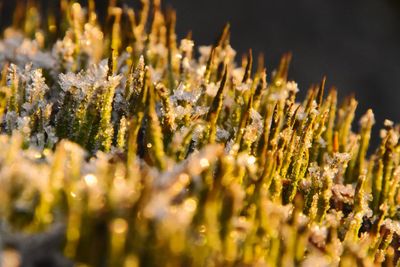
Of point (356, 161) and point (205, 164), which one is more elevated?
point (356, 161)

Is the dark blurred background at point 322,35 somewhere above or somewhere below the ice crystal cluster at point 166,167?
above

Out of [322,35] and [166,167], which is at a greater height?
[322,35]

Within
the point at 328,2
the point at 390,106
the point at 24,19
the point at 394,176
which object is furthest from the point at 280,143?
the point at 328,2

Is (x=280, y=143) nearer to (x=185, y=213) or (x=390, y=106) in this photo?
(x=185, y=213)

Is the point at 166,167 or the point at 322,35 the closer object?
the point at 166,167

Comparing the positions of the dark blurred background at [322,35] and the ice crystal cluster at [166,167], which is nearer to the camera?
the ice crystal cluster at [166,167]
